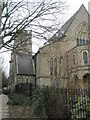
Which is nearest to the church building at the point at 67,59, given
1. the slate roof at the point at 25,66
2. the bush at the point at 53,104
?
the slate roof at the point at 25,66

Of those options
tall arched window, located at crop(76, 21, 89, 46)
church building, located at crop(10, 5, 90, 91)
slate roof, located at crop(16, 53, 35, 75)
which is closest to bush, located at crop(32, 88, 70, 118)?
church building, located at crop(10, 5, 90, 91)

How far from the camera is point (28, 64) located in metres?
29.9

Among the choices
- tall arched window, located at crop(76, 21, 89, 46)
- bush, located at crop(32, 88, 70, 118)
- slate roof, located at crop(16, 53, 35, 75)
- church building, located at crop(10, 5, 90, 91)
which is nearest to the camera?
bush, located at crop(32, 88, 70, 118)

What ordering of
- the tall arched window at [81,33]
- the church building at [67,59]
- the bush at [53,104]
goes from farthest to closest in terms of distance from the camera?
the tall arched window at [81,33]
the church building at [67,59]
the bush at [53,104]

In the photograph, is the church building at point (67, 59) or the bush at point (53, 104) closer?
the bush at point (53, 104)

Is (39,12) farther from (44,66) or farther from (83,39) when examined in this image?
(83,39)

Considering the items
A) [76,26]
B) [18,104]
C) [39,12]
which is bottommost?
[18,104]

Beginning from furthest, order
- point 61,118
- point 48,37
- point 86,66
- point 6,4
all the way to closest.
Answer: point 86,66
point 48,37
point 6,4
point 61,118

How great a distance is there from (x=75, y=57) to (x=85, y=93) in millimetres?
16839

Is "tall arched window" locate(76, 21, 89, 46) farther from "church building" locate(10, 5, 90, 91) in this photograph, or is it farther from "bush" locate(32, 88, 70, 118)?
"bush" locate(32, 88, 70, 118)

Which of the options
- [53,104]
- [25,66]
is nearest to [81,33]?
[25,66]

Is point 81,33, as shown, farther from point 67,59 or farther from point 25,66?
point 25,66

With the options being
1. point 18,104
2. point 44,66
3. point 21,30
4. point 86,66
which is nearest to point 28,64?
point 44,66

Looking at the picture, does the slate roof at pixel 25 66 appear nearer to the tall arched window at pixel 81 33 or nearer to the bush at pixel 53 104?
the tall arched window at pixel 81 33
